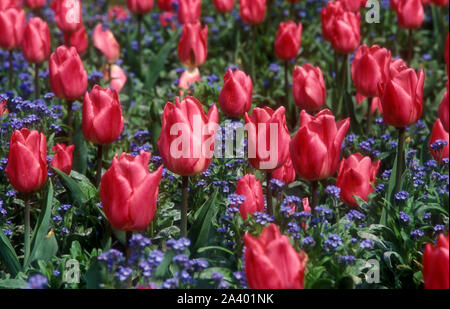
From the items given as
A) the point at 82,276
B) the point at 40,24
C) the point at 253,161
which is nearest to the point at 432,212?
the point at 253,161

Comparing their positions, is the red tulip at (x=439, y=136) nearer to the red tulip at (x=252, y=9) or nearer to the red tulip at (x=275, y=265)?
the red tulip at (x=275, y=265)

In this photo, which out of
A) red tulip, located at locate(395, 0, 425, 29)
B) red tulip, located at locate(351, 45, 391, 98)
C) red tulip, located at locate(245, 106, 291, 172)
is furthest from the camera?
red tulip, located at locate(395, 0, 425, 29)

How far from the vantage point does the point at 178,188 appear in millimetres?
3650

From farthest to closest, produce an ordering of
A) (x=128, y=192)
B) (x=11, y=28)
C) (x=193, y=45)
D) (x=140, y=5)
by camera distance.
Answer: (x=140, y=5)
(x=193, y=45)
(x=11, y=28)
(x=128, y=192)

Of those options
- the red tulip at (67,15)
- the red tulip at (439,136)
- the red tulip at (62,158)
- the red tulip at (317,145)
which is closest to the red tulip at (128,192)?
the red tulip at (317,145)

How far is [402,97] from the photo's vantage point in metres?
2.96

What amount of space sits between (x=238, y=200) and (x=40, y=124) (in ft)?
4.12

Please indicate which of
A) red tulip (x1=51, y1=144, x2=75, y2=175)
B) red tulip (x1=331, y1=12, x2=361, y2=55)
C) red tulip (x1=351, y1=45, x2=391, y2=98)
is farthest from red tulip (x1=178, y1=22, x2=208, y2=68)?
red tulip (x1=51, y1=144, x2=75, y2=175)

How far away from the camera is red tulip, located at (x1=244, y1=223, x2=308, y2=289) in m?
2.20

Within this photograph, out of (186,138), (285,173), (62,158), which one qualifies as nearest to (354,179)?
(285,173)

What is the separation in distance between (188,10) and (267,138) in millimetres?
2256

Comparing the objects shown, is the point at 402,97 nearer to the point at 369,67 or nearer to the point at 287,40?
the point at 369,67

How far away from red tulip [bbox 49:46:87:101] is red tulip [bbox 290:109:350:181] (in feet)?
4.15

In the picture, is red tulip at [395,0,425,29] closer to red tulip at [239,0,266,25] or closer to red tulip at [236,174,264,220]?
red tulip at [239,0,266,25]
